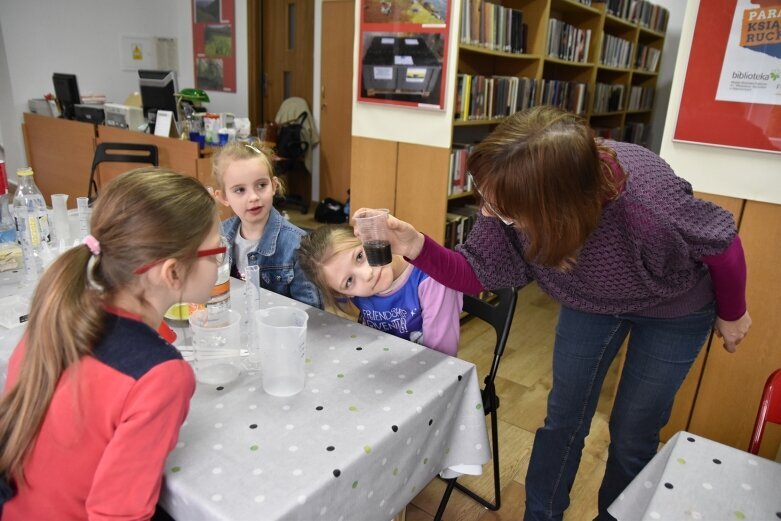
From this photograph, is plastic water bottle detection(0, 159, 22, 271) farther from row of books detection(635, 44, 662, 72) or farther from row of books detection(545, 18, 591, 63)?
row of books detection(635, 44, 662, 72)

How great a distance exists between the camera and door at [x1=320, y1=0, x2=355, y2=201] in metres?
5.24

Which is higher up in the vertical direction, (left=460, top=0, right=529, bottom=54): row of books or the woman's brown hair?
(left=460, top=0, right=529, bottom=54): row of books

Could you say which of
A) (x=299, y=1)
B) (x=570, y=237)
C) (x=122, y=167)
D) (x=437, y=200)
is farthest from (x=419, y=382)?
(x=299, y=1)

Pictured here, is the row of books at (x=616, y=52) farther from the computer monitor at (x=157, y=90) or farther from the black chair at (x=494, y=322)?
the black chair at (x=494, y=322)

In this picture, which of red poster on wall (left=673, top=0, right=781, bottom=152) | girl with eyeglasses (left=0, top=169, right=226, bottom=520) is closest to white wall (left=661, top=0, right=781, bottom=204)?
red poster on wall (left=673, top=0, right=781, bottom=152)

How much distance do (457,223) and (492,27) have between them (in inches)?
44.2

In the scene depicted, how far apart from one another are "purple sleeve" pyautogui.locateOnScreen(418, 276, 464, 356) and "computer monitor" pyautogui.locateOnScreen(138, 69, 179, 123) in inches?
123

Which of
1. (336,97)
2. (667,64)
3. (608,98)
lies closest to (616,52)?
(608,98)

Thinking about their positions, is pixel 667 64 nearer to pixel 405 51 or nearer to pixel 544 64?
pixel 544 64

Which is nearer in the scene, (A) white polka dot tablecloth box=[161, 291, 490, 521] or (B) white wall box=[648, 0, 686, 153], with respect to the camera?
(A) white polka dot tablecloth box=[161, 291, 490, 521]

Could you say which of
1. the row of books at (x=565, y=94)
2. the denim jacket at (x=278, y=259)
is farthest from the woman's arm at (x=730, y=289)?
the row of books at (x=565, y=94)

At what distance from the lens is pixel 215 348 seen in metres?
1.19

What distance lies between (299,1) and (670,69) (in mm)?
4034

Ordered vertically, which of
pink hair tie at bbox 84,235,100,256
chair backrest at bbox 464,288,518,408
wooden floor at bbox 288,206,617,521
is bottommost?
wooden floor at bbox 288,206,617,521
